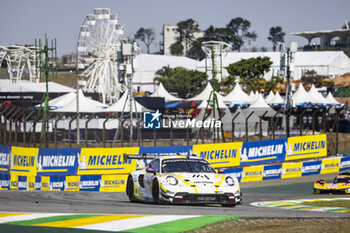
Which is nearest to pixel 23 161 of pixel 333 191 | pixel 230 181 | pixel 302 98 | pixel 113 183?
pixel 113 183

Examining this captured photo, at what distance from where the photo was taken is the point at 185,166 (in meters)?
14.5

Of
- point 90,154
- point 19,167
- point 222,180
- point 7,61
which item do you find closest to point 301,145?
point 90,154

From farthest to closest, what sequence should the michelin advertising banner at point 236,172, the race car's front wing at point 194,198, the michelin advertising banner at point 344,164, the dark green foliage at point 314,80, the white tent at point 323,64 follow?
the white tent at point 323,64 → the dark green foliage at point 314,80 → the michelin advertising banner at point 344,164 → the michelin advertising banner at point 236,172 → the race car's front wing at point 194,198

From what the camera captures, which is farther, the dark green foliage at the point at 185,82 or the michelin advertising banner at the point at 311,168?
the dark green foliage at the point at 185,82

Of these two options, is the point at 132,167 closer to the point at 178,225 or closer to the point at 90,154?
the point at 90,154

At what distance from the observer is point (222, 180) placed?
13.8m

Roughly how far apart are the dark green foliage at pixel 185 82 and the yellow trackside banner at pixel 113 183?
8294 cm

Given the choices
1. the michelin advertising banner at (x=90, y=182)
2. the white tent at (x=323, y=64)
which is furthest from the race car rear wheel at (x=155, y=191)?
the white tent at (x=323, y=64)

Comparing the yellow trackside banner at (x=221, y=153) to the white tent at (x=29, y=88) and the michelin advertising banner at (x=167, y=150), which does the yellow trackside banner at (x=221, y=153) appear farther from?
the white tent at (x=29, y=88)

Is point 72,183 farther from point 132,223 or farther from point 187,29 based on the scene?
point 187,29

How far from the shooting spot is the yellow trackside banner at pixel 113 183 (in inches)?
990

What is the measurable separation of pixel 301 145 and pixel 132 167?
34.2 feet

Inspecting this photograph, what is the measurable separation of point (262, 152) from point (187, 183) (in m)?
18.3

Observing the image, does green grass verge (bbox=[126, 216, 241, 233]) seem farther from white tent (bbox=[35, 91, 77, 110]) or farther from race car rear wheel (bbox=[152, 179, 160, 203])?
white tent (bbox=[35, 91, 77, 110])
